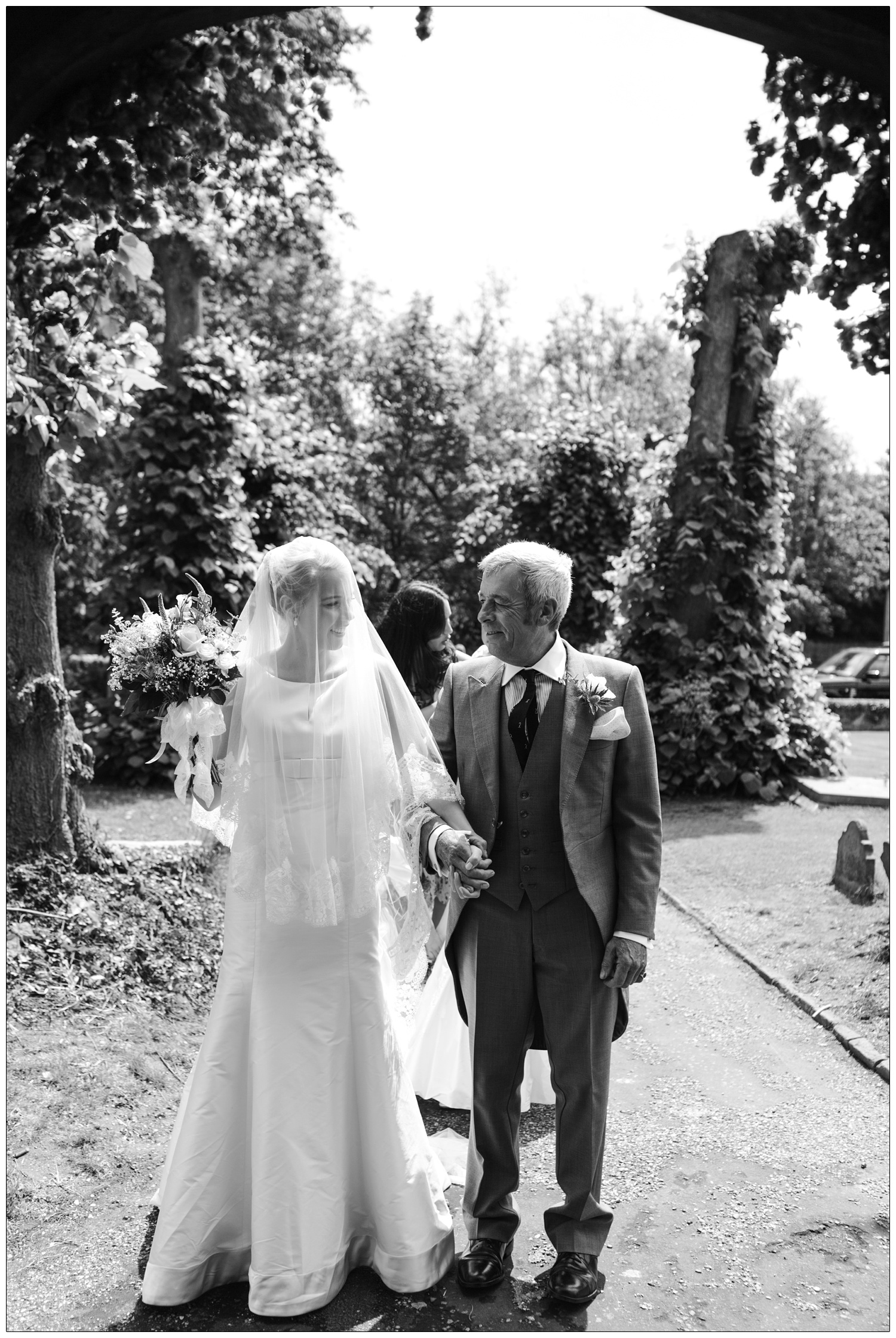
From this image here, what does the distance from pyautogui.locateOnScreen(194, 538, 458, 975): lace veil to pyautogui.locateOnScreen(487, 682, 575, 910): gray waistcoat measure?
256mm

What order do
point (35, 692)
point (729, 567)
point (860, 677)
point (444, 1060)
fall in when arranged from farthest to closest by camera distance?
point (860, 677) < point (729, 567) < point (35, 692) < point (444, 1060)

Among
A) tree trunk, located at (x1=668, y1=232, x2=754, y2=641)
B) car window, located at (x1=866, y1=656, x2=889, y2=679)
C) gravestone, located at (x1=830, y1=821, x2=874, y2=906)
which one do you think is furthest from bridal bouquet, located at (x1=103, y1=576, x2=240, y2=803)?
car window, located at (x1=866, y1=656, x2=889, y2=679)

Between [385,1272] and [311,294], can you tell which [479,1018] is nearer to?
[385,1272]

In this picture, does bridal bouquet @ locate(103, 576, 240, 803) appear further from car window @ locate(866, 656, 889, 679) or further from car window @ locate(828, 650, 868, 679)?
car window @ locate(866, 656, 889, 679)

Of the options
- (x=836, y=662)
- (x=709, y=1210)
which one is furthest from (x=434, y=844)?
(x=836, y=662)

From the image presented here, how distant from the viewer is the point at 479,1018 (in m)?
3.31

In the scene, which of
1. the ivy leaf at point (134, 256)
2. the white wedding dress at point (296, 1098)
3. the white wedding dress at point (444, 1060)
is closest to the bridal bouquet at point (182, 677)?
the white wedding dress at point (296, 1098)

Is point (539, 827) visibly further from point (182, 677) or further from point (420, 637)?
point (420, 637)

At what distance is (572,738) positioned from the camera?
3162 millimetres

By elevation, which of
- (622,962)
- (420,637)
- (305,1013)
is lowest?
(305,1013)

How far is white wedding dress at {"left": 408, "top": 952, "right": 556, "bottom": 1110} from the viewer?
4.48 m

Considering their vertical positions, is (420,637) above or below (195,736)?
above

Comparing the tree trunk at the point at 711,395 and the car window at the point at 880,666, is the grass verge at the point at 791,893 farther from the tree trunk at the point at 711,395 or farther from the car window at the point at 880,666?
the car window at the point at 880,666

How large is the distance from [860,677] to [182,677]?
2256cm
